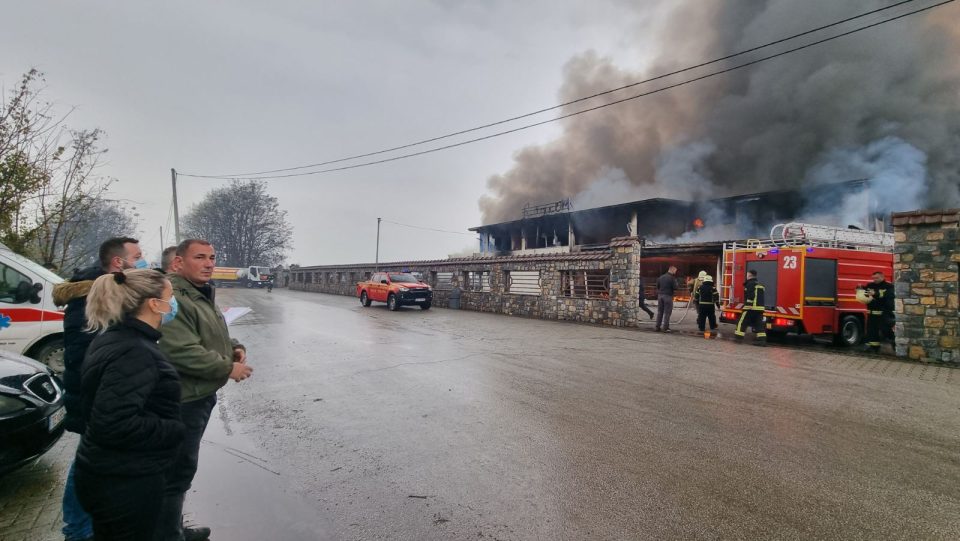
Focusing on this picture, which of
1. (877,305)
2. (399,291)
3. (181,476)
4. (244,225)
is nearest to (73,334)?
(181,476)

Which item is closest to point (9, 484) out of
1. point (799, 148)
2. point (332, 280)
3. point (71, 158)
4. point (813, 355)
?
point (71, 158)

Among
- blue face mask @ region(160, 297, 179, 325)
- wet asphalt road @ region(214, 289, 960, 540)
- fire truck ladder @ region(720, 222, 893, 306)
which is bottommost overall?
wet asphalt road @ region(214, 289, 960, 540)

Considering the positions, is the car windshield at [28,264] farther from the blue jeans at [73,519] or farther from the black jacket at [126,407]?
the black jacket at [126,407]

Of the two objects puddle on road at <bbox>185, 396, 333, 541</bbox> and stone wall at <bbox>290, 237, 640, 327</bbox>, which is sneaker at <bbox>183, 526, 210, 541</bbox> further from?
stone wall at <bbox>290, 237, 640, 327</bbox>

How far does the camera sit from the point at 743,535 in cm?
264

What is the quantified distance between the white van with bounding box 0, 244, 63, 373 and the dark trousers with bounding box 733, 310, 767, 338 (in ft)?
43.1

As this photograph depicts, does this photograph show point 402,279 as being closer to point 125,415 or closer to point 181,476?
point 181,476

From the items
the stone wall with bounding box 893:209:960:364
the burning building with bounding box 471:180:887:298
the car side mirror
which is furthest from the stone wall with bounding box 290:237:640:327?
the car side mirror

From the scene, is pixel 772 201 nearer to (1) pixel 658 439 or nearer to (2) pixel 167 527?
(1) pixel 658 439

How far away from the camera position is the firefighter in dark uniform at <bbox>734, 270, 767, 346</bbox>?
1099cm

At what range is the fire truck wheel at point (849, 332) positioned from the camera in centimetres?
1106

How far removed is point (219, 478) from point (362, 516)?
4.64 ft

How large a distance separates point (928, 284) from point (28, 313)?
1471 cm

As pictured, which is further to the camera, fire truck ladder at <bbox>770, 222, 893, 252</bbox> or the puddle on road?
fire truck ladder at <bbox>770, 222, 893, 252</bbox>
